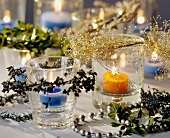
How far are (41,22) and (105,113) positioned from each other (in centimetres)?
89

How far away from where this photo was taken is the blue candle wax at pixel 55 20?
1.84 m

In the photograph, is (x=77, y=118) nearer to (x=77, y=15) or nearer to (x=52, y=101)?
(x=52, y=101)

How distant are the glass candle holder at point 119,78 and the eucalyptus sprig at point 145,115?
3 centimetres

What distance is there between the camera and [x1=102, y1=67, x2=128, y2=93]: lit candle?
1.06 meters

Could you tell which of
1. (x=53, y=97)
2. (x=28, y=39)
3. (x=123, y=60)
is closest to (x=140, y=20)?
(x=28, y=39)

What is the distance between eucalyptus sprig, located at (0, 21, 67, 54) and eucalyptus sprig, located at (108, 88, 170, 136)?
1.03 ft

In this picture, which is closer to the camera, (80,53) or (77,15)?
(80,53)

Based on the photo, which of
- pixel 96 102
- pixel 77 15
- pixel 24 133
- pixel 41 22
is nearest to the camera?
pixel 24 133

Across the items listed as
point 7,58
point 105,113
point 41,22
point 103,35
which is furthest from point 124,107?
point 41,22

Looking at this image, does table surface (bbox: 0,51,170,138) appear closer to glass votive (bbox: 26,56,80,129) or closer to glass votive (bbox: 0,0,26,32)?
glass votive (bbox: 26,56,80,129)

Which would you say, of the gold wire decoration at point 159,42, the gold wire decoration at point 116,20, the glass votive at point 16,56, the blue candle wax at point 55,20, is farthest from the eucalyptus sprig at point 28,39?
the blue candle wax at point 55,20

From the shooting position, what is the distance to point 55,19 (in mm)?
1843

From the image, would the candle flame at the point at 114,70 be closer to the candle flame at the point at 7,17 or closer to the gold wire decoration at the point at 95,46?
the gold wire decoration at the point at 95,46

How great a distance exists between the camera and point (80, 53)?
3.31ft
